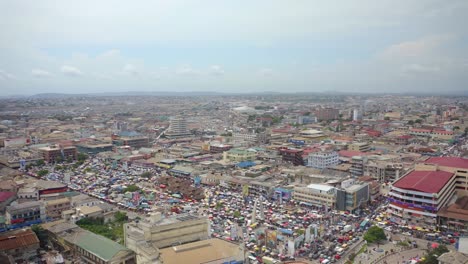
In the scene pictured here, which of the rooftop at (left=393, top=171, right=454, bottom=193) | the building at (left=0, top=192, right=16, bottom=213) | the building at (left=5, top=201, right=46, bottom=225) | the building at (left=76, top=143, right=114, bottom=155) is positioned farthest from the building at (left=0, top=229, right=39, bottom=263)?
the building at (left=76, top=143, right=114, bottom=155)

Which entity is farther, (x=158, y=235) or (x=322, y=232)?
(x=322, y=232)

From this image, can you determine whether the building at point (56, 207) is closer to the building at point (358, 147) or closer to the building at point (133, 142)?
the building at point (133, 142)

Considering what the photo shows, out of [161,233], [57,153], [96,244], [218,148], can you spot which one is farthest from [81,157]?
[161,233]

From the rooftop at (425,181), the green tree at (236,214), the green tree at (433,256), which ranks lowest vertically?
the green tree at (236,214)

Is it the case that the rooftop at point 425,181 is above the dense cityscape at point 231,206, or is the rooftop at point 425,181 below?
above

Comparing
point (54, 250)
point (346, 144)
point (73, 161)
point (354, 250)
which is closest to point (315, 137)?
point (346, 144)

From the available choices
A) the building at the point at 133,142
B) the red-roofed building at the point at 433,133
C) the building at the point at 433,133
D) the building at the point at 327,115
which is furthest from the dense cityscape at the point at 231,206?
the building at the point at 327,115

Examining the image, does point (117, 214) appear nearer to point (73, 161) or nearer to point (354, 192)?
point (354, 192)

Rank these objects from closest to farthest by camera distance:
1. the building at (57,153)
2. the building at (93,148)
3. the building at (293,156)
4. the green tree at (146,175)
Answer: the green tree at (146,175) → the building at (293,156) → the building at (57,153) → the building at (93,148)
